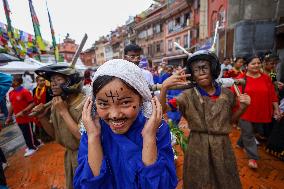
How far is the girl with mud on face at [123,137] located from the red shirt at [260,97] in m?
2.72

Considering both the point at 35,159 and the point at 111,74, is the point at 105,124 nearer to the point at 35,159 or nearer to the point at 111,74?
the point at 111,74

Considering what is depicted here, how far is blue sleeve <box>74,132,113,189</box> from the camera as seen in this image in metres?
1.08

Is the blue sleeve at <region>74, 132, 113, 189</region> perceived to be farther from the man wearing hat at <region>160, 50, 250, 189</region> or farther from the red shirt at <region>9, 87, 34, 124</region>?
the red shirt at <region>9, 87, 34, 124</region>

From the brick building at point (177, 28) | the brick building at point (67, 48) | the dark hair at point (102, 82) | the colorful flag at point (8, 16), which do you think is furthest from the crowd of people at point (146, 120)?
the brick building at point (67, 48)

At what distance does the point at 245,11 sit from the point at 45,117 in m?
10.2

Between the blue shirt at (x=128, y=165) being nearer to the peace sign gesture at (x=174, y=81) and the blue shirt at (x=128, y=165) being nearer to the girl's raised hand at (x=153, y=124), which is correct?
the girl's raised hand at (x=153, y=124)

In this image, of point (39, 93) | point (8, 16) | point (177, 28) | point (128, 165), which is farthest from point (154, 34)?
point (128, 165)

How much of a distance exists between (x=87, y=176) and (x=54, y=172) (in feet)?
10.5

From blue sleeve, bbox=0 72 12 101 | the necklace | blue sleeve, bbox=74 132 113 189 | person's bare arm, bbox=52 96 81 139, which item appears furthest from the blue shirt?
the necklace

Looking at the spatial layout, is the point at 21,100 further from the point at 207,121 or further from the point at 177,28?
the point at 177,28

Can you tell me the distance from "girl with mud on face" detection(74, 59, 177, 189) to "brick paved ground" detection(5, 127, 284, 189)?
88.7 inches

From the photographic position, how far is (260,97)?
10.9 feet

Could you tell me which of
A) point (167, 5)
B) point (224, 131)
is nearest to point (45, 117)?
point (224, 131)

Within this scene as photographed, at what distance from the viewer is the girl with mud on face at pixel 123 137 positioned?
1.06 m
